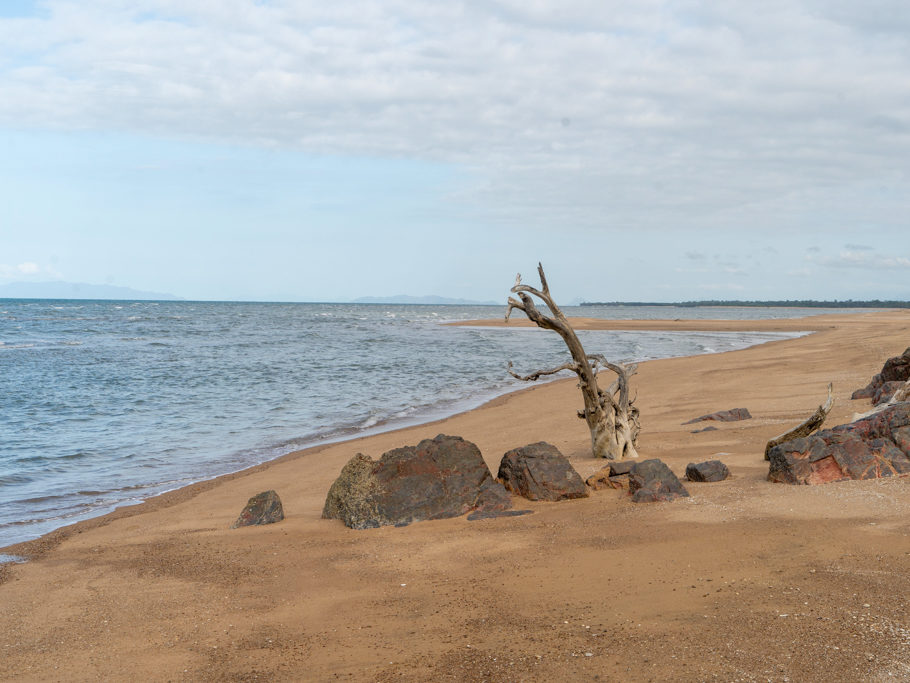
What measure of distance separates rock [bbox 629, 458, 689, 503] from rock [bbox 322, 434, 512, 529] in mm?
1493

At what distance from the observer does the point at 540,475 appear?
28.8ft

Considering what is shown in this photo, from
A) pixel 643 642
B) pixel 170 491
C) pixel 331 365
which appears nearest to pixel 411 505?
pixel 643 642

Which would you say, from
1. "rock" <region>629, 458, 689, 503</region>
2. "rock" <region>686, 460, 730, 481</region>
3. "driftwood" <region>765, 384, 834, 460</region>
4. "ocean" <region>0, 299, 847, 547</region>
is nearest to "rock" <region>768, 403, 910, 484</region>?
"rock" <region>686, 460, 730, 481</region>

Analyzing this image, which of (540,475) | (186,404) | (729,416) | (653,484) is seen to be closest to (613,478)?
(653,484)

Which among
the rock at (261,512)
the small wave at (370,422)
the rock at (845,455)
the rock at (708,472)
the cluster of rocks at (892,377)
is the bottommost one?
the small wave at (370,422)

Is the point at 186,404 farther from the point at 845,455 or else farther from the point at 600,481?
the point at 845,455

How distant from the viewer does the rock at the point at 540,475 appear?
8695 mm

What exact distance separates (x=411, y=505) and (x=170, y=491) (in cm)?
551

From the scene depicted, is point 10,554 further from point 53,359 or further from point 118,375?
point 53,359

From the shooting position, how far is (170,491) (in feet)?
39.3

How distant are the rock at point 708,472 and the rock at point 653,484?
1.83ft

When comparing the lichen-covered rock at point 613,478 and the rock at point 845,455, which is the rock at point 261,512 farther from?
the rock at point 845,455

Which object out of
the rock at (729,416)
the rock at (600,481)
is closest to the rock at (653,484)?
the rock at (600,481)

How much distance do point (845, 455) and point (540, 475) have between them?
3513 millimetres
